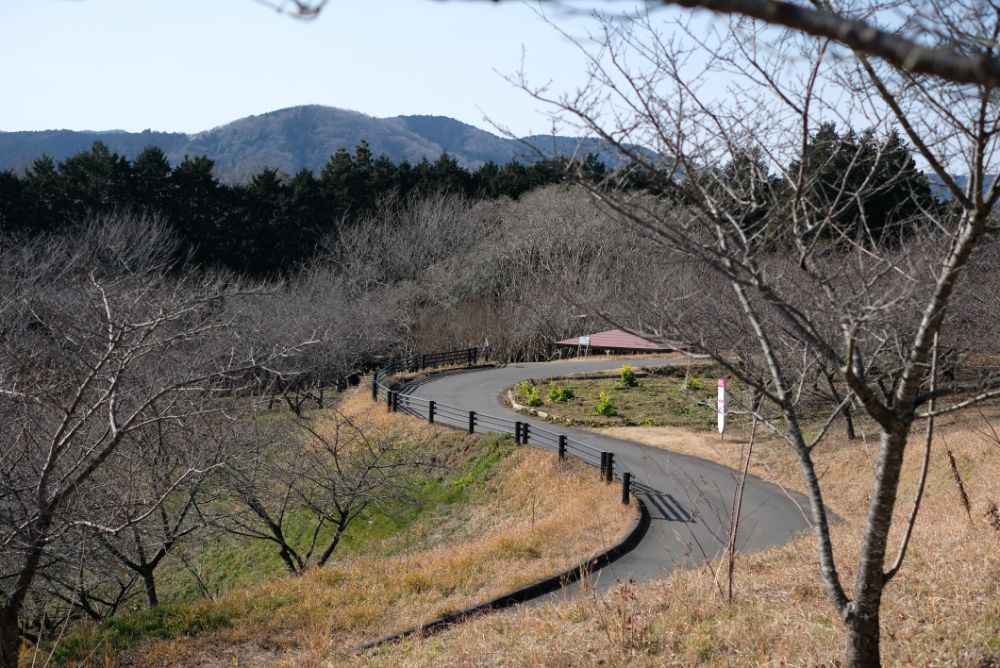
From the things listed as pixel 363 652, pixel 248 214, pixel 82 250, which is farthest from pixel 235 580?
pixel 248 214

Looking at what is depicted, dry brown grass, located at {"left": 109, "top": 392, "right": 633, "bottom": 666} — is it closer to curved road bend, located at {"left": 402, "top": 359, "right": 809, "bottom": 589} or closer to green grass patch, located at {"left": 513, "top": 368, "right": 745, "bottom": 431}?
curved road bend, located at {"left": 402, "top": 359, "right": 809, "bottom": 589}

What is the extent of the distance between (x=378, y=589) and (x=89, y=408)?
461 centimetres

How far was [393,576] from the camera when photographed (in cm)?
1051

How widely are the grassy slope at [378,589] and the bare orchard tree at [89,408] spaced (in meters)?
1.35

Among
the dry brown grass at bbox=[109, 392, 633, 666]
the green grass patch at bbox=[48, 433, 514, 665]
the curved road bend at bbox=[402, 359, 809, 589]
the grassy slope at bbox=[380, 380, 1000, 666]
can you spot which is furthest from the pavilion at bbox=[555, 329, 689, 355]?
the green grass patch at bbox=[48, 433, 514, 665]

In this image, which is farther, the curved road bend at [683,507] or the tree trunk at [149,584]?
the tree trunk at [149,584]

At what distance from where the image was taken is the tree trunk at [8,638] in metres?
6.04

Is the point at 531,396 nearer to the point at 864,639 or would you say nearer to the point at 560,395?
the point at 560,395

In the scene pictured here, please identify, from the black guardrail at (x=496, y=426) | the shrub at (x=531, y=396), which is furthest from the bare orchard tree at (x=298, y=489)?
the shrub at (x=531, y=396)

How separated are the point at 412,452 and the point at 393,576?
10.7m

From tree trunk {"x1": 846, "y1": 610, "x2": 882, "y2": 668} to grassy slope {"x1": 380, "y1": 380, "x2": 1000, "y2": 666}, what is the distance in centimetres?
75

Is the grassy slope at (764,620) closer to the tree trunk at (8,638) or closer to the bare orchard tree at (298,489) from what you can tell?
the tree trunk at (8,638)

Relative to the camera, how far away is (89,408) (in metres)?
6.50

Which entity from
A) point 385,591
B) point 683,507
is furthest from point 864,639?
point 683,507
